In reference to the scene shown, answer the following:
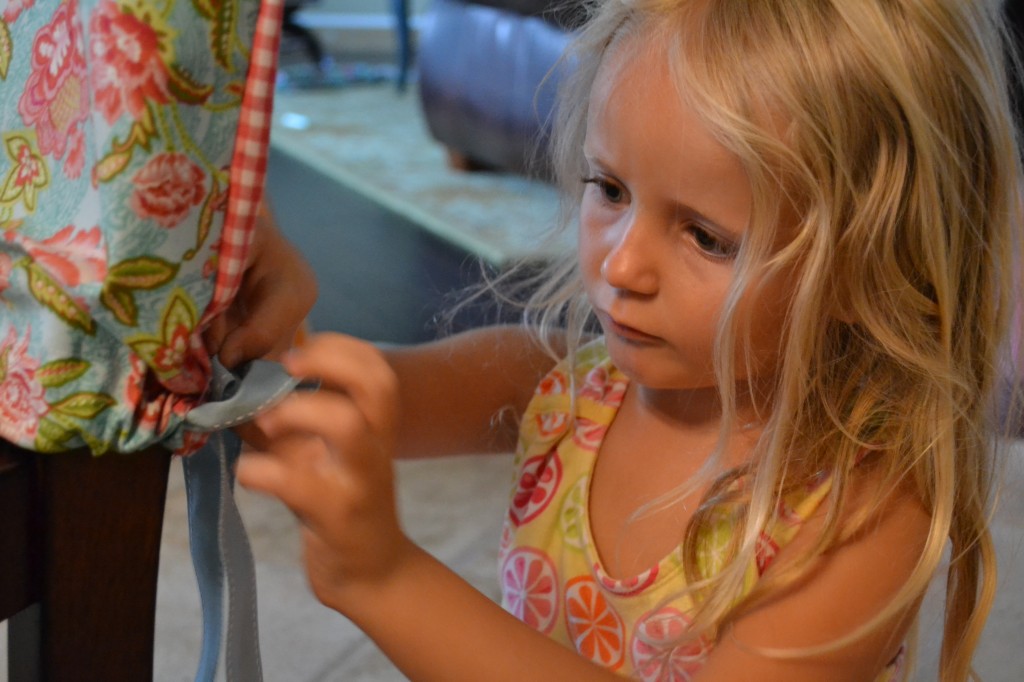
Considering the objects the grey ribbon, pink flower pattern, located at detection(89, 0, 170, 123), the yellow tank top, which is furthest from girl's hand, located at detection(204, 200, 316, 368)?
the yellow tank top

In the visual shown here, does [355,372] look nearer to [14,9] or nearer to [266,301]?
[266,301]

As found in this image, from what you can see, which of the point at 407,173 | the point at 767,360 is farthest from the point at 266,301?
the point at 407,173

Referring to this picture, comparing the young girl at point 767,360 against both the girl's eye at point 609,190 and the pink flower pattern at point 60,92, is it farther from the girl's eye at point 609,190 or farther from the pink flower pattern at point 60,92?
the pink flower pattern at point 60,92

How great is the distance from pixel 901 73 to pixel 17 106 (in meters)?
0.48

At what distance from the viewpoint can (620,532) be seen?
2.76 feet

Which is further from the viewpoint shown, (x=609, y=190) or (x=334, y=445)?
(x=609, y=190)

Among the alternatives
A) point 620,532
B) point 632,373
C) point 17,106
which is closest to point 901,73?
point 632,373

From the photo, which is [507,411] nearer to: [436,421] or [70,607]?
[436,421]

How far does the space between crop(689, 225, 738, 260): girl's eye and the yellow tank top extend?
19 centimetres

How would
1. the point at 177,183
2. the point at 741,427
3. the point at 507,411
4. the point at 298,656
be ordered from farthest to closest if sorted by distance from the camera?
the point at 298,656, the point at 507,411, the point at 741,427, the point at 177,183

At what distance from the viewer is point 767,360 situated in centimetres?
77

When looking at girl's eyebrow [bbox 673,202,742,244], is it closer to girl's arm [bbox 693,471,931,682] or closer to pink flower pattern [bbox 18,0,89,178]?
girl's arm [bbox 693,471,931,682]

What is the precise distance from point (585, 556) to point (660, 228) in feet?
0.91

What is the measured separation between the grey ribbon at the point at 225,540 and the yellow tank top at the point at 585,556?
318mm
